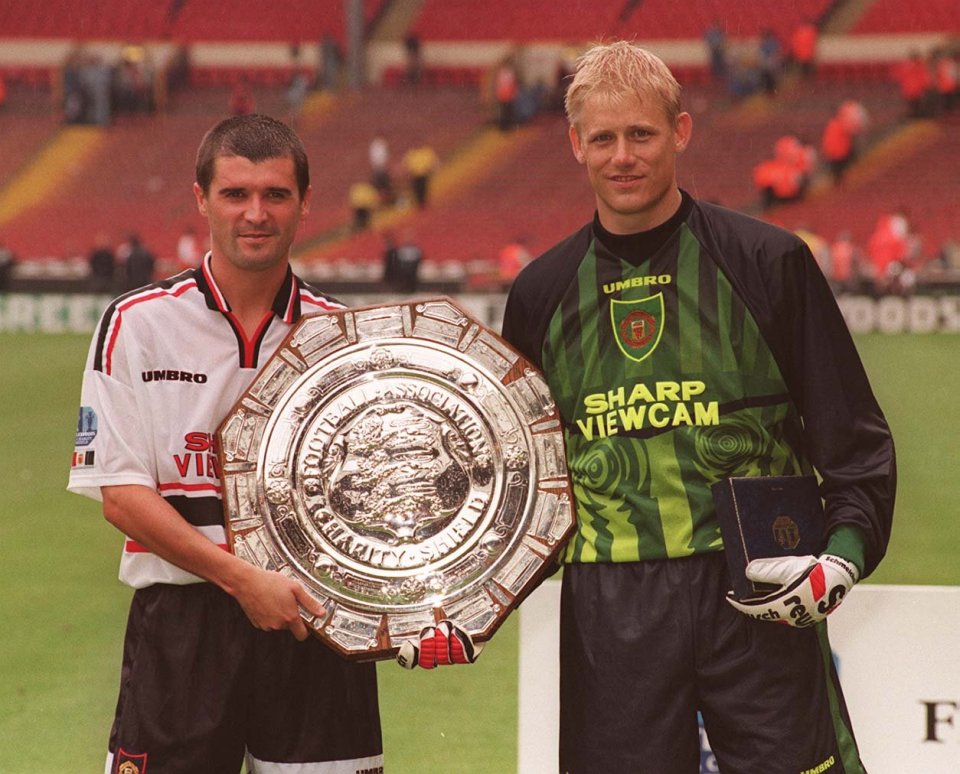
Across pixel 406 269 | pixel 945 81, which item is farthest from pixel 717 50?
pixel 406 269

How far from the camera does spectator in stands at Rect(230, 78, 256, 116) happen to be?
28594 mm

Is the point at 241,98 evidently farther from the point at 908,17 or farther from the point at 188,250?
the point at 908,17

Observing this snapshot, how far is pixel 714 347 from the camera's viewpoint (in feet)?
9.55

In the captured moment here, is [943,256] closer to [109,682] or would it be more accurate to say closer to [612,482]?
[109,682]

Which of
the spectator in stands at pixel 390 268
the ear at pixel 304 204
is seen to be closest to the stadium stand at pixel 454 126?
the spectator in stands at pixel 390 268

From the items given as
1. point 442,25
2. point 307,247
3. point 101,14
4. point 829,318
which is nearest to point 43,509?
point 829,318

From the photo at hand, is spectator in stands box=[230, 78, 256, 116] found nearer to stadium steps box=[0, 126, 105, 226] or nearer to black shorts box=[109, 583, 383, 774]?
stadium steps box=[0, 126, 105, 226]

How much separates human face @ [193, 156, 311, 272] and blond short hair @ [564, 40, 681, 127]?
0.60 meters

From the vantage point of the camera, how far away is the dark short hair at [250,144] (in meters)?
2.98

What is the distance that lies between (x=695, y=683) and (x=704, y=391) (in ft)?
1.86

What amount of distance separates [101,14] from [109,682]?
92.2 feet

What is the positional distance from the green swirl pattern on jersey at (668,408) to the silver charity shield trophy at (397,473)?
0.09 meters

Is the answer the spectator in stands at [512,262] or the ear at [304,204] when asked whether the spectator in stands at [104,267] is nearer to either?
the spectator in stands at [512,262]

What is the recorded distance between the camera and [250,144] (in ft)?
9.77
